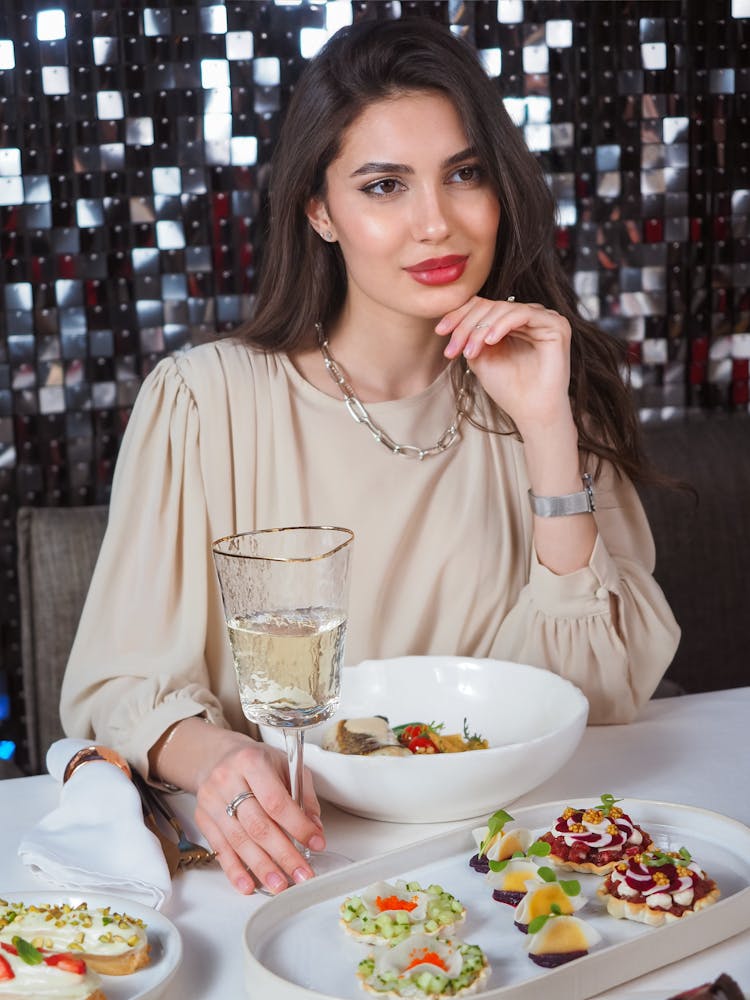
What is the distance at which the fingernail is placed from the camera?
1.08 meters

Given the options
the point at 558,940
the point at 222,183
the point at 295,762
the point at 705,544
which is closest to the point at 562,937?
the point at 558,940

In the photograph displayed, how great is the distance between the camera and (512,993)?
0.84 m

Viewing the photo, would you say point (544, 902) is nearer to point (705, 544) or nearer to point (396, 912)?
point (396, 912)

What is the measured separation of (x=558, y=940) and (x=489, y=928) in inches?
3.1

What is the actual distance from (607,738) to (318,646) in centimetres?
57

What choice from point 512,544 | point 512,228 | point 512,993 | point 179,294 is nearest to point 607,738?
point 512,544

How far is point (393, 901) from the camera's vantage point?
0.96m

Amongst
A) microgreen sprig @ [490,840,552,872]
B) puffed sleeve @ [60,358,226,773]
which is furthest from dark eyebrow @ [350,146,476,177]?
microgreen sprig @ [490,840,552,872]

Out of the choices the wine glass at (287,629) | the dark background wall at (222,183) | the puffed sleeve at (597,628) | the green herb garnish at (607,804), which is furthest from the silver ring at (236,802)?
the dark background wall at (222,183)

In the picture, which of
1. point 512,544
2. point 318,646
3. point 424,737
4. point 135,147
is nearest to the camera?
point 318,646

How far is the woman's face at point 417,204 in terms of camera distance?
5.79 ft

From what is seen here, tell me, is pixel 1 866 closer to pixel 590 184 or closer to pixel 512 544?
pixel 512 544

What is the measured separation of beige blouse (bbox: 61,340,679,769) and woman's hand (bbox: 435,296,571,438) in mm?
208

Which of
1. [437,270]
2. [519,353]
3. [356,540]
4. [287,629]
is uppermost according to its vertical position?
[437,270]
